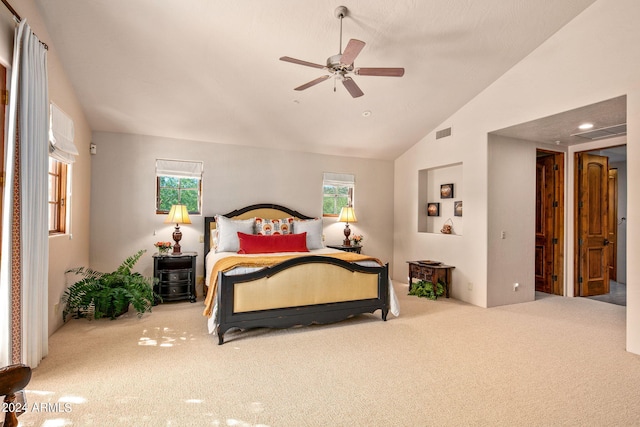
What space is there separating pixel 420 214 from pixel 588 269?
2.74 m

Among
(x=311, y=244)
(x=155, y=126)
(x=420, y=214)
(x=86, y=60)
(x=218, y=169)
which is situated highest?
(x=86, y=60)

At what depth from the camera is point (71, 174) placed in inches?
151

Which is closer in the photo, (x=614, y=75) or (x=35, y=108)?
(x=35, y=108)

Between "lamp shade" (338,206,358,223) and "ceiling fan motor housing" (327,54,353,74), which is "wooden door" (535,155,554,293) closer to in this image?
"lamp shade" (338,206,358,223)

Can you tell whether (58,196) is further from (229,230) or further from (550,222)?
(550,222)

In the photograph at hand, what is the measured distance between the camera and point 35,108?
8.39ft

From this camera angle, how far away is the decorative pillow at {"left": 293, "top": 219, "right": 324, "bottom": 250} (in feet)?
17.0

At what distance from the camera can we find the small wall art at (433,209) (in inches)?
236

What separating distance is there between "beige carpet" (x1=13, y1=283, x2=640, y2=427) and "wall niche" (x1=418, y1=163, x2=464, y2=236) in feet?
7.05

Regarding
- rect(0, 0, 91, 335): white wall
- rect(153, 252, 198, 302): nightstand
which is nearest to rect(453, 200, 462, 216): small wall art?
rect(153, 252, 198, 302): nightstand

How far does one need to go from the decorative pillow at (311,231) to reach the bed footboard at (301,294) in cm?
148

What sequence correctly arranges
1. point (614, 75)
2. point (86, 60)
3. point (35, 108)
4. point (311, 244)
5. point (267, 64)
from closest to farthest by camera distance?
point (35, 108) → point (614, 75) → point (86, 60) → point (267, 64) → point (311, 244)

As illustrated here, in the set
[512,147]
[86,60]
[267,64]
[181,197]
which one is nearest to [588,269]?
[512,147]

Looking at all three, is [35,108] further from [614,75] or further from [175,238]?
[614,75]
